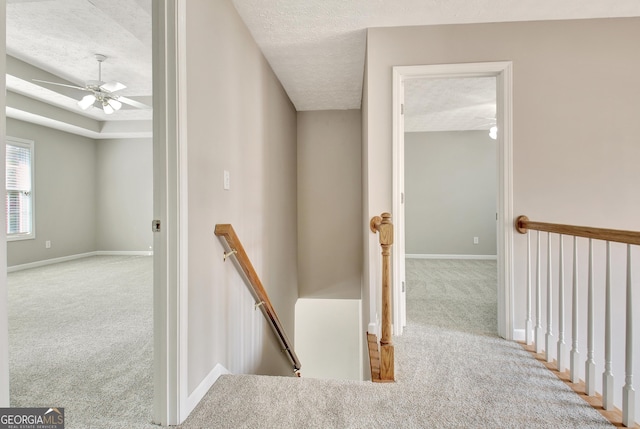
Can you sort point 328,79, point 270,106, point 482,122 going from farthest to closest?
point 482,122 → point 328,79 → point 270,106

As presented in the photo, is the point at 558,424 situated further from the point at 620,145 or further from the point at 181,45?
the point at 181,45

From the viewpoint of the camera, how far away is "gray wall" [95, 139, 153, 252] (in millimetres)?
6254

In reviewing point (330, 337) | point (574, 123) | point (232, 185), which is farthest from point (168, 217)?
point (330, 337)

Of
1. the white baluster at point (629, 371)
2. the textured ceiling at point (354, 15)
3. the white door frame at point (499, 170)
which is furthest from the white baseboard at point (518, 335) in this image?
the textured ceiling at point (354, 15)

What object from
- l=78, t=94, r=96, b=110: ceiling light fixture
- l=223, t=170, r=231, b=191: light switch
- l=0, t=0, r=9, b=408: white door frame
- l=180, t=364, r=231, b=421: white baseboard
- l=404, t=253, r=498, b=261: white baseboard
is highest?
l=78, t=94, r=96, b=110: ceiling light fixture

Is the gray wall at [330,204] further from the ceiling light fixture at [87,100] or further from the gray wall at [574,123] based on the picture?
the ceiling light fixture at [87,100]

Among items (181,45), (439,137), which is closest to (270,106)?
(181,45)

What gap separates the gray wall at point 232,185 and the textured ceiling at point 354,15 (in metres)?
0.19

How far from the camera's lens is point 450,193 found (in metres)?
5.90

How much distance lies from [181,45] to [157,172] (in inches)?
23.6

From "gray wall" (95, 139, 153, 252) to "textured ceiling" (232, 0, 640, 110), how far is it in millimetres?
4703

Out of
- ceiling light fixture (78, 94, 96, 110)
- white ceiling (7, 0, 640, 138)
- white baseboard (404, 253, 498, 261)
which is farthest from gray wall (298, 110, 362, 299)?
ceiling light fixture (78, 94, 96, 110)

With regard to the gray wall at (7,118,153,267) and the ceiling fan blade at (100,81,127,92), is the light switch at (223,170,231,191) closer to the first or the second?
the ceiling fan blade at (100,81,127,92)

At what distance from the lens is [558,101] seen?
2238mm
